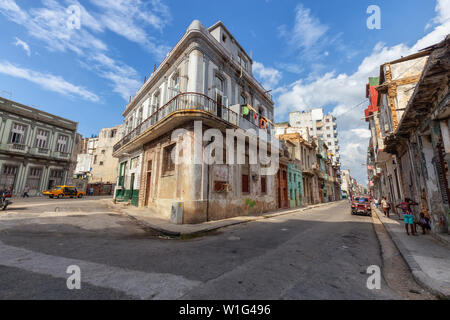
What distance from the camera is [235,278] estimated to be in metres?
3.29

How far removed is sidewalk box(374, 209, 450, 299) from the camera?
3.21m

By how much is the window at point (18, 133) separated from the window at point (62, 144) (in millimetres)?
3610

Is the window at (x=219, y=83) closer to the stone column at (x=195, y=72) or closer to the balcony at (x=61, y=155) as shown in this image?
the stone column at (x=195, y=72)

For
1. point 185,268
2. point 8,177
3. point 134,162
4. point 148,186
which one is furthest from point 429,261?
point 8,177

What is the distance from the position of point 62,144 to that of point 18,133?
4619 mm

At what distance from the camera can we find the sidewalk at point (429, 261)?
3.21m

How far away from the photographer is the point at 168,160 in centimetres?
1231

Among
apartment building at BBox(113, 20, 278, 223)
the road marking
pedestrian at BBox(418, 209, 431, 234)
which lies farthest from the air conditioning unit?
pedestrian at BBox(418, 209, 431, 234)

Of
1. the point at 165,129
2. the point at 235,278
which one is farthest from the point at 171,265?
the point at 165,129
